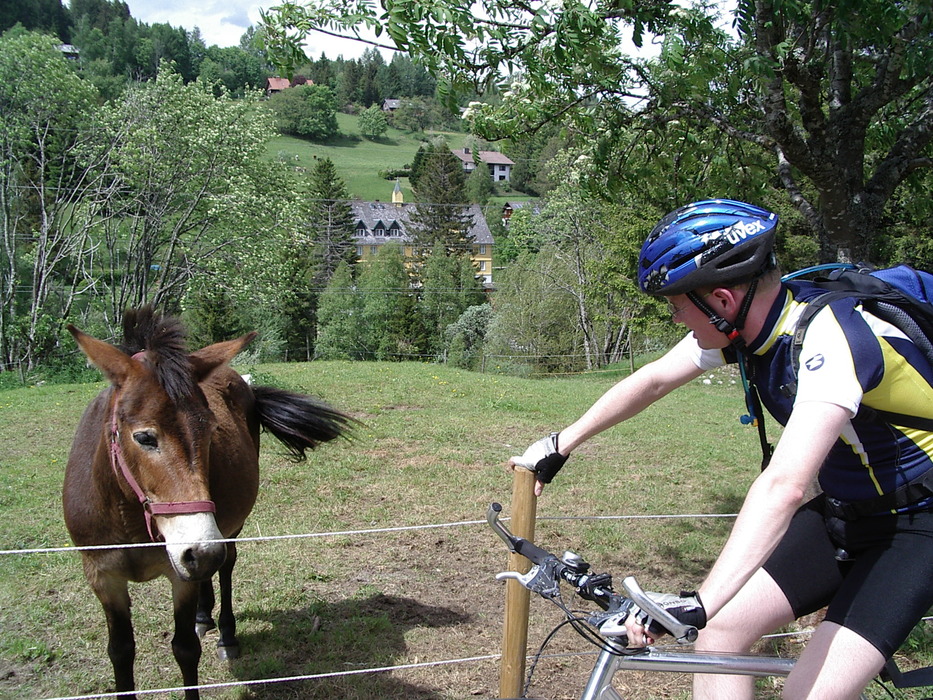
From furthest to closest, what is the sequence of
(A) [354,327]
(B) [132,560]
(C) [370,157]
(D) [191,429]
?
1. (C) [370,157]
2. (A) [354,327]
3. (B) [132,560]
4. (D) [191,429]

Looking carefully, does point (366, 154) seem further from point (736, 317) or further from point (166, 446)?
point (736, 317)

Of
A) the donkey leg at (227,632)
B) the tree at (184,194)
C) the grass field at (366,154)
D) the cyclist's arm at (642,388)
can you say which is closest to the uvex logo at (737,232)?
the cyclist's arm at (642,388)

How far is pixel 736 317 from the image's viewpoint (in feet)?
6.40

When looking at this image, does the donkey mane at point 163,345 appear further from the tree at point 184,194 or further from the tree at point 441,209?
the tree at point 441,209

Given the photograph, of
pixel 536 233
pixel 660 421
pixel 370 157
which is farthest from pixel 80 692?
pixel 370 157

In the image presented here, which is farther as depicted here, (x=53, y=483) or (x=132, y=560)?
(x=53, y=483)

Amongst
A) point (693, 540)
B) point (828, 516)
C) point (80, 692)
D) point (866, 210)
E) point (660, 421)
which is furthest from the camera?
point (660, 421)

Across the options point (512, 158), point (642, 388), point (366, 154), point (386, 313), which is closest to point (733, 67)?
point (512, 158)

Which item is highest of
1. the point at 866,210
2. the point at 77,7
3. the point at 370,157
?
the point at 77,7

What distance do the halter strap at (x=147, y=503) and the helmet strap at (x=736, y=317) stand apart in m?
2.06

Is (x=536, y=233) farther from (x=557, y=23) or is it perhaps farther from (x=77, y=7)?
(x=77, y=7)

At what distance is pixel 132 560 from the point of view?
10.7ft

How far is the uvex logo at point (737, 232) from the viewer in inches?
74.9

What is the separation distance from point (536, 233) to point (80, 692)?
127 feet
